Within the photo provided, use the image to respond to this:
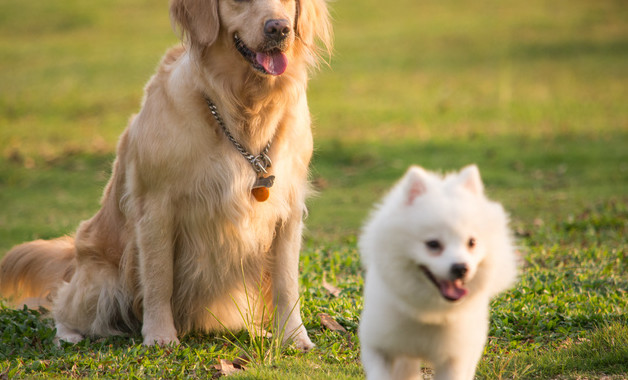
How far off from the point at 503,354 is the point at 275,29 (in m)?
2.33

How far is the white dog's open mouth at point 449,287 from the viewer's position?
Result: 3.13 m

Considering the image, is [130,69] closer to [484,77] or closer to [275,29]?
[484,77]

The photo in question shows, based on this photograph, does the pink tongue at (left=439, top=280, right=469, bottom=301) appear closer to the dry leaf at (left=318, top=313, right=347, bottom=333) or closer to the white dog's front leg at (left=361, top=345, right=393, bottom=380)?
the white dog's front leg at (left=361, top=345, right=393, bottom=380)

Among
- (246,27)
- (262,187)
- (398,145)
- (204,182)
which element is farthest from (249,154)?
(398,145)

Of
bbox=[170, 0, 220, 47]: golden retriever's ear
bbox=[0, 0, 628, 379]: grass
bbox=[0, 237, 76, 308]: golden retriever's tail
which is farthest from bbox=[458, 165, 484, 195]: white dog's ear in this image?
bbox=[0, 237, 76, 308]: golden retriever's tail

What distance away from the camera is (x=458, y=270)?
3.03m

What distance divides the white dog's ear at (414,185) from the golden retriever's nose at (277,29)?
1598mm

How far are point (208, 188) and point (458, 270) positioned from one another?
2.02 m

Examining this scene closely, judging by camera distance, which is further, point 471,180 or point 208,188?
point 208,188

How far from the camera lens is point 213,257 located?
4805 millimetres

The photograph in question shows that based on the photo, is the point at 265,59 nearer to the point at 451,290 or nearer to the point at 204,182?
the point at 204,182

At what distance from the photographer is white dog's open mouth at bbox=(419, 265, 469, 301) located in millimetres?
3131

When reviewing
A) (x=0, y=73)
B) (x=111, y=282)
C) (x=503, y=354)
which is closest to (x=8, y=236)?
(x=111, y=282)

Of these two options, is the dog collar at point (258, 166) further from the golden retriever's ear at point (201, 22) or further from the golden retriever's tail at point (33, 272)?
the golden retriever's tail at point (33, 272)
